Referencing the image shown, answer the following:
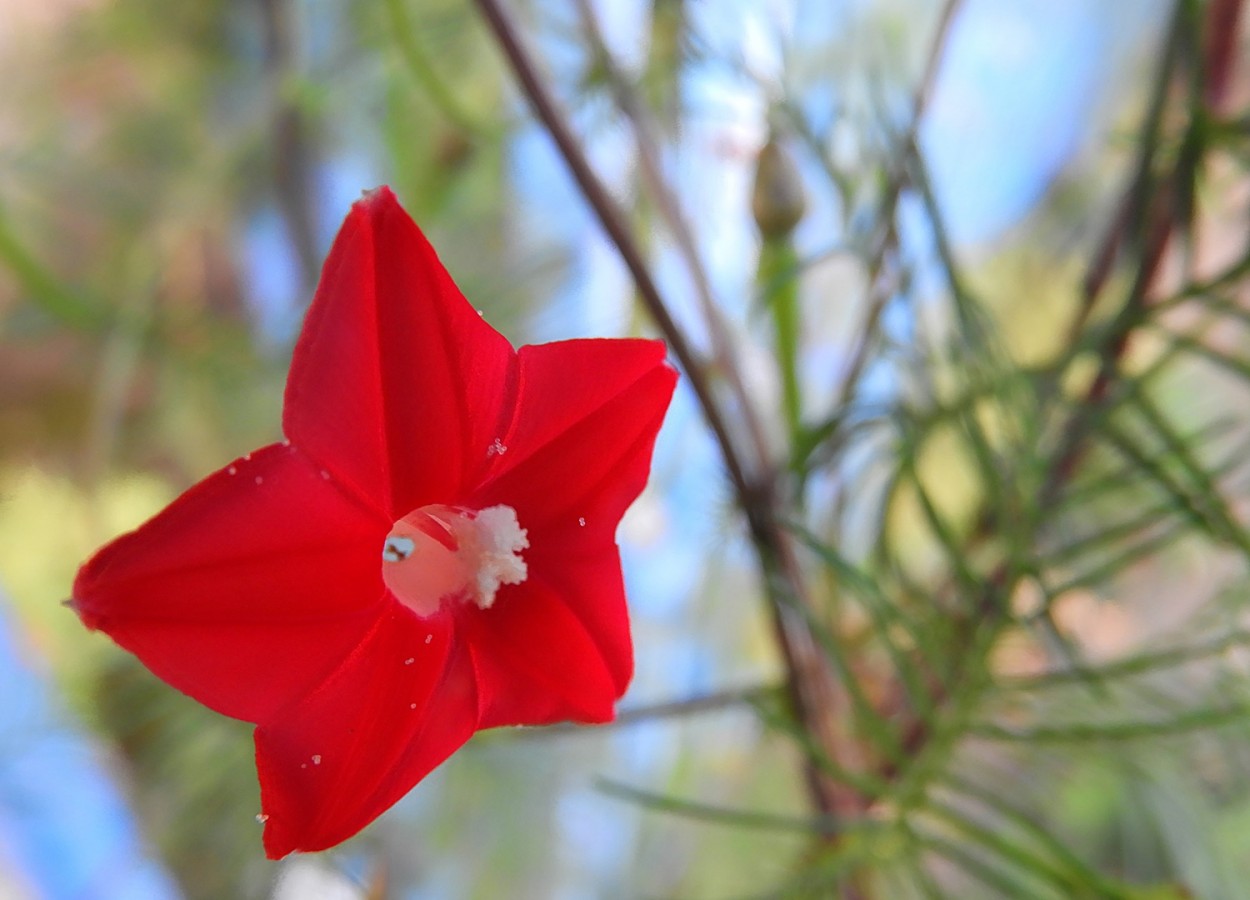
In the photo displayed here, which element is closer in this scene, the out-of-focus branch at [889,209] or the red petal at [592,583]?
the red petal at [592,583]

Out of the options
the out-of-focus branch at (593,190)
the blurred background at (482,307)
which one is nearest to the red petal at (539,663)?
the out-of-focus branch at (593,190)

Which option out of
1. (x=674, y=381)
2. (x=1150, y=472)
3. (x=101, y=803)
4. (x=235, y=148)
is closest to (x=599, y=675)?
(x=674, y=381)

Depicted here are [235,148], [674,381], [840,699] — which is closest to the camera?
[674,381]

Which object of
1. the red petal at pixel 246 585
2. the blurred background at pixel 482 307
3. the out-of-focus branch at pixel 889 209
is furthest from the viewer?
the blurred background at pixel 482 307

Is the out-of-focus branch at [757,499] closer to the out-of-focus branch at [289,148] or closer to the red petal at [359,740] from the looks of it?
the red petal at [359,740]

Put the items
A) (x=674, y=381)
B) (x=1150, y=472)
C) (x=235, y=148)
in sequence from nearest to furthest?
(x=674, y=381)
(x=1150, y=472)
(x=235, y=148)

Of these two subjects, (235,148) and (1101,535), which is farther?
(235,148)

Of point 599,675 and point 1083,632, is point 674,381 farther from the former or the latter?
point 1083,632
